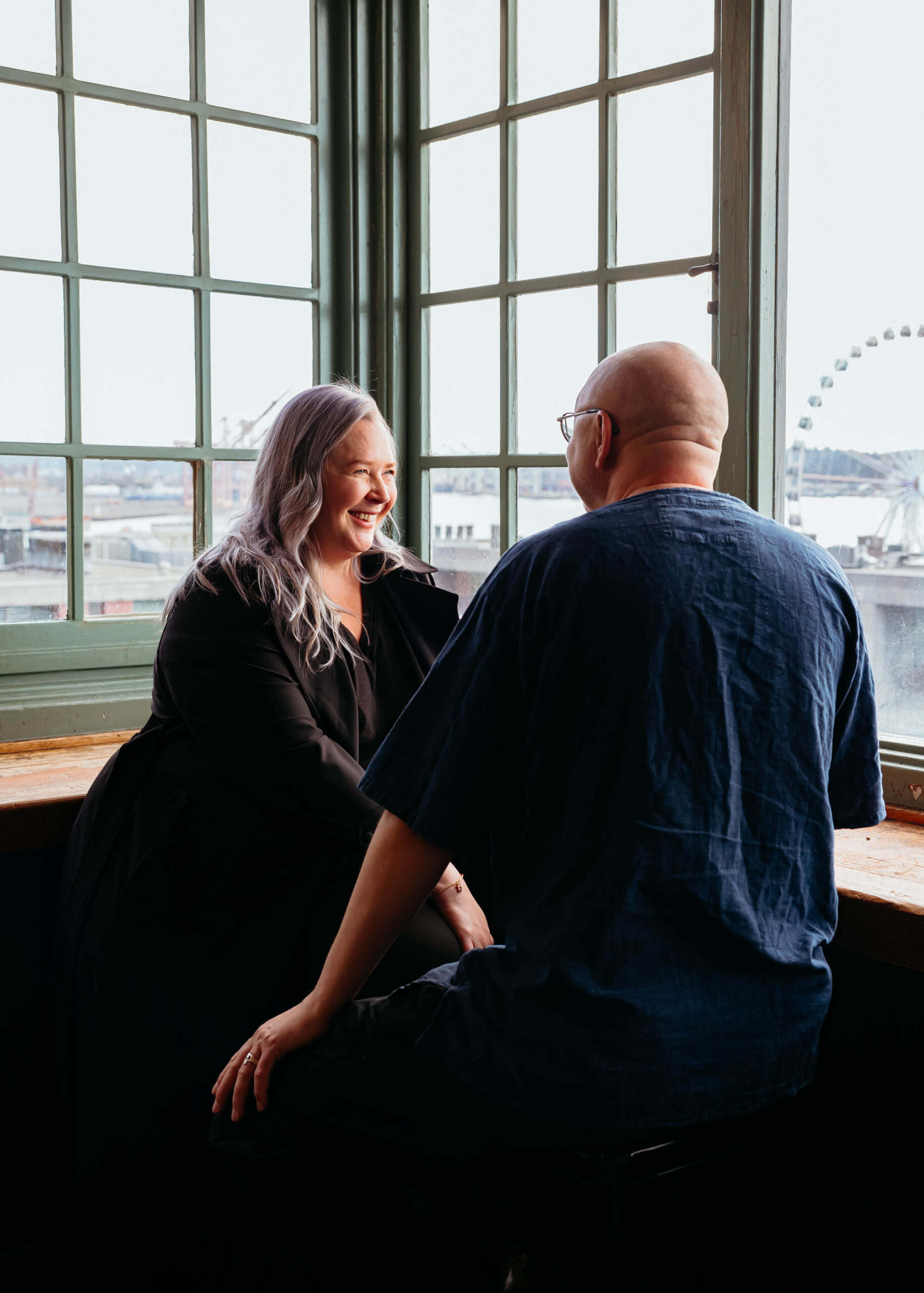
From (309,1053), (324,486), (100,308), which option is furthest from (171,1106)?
(100,308)

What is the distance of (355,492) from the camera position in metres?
2.09

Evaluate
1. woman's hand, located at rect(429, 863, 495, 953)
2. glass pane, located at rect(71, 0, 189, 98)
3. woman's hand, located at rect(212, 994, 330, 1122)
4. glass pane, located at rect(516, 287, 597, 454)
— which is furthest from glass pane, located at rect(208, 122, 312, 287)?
woman's hand, located at rect(212, 994, 330, 1122)

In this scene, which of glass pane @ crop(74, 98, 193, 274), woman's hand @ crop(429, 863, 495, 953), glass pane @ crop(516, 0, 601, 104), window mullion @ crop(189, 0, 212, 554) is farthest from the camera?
window mullion @ crop(189, 0, 212, 554)

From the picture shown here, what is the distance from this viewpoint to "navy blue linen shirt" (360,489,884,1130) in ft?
3.85

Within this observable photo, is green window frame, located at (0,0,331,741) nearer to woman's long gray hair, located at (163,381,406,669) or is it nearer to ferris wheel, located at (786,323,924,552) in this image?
woman's long gray hair, located at (163,381,406,669)

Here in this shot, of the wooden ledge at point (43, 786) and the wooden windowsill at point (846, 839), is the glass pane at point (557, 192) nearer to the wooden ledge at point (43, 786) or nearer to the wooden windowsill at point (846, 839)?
the wooden windowsill at point (846, 839)

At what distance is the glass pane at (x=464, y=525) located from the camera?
8.82 feet

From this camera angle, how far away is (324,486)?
2.09 meters

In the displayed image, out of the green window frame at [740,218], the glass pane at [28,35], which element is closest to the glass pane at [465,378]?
the green window frame at [740,218]

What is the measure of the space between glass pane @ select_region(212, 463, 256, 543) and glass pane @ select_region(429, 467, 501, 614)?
455 mm

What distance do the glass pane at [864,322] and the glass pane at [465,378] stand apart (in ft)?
2.54

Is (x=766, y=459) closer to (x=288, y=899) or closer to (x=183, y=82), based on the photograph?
(x=288, y=899)

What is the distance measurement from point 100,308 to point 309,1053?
181 centimetres

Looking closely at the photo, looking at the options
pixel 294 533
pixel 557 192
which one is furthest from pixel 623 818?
pixel 557 192
